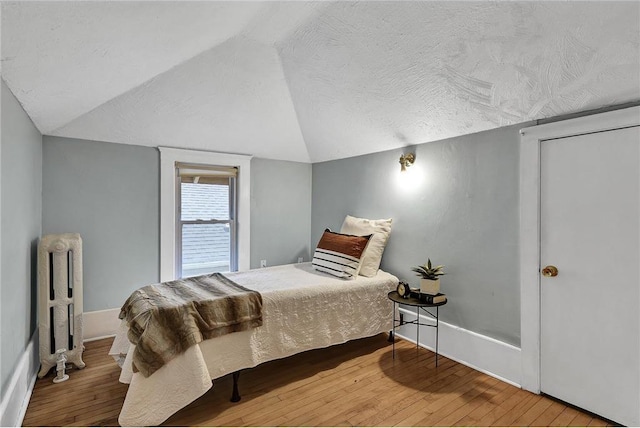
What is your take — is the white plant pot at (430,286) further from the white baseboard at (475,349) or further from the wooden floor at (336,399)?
the wooden floor at (336,399)

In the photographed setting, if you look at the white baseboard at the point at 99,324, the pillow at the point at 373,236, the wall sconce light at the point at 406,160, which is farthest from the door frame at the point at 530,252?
the white baseboard at the point at 99,324

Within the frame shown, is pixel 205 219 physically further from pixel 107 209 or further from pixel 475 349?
pixel 475 349

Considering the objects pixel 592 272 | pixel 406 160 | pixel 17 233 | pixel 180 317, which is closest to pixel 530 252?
pixel 592 272

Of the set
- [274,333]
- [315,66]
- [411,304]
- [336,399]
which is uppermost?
[315,66]

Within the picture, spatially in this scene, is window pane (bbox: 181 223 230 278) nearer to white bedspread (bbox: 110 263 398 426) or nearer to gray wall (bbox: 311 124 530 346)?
white bedspread (bbox: 110 263 398 426)

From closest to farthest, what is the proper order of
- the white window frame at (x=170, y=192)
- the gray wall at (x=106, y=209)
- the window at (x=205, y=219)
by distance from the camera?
the gray wall at (x=106, y=209) → the white window frame at (x=170, y=192) → the window at (x=205, y=219)

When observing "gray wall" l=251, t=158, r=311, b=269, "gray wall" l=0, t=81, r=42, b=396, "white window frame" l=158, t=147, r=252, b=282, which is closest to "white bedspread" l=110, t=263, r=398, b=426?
"gray wall" l=0, t=81, r=42, b=396

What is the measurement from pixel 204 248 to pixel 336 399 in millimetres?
2442

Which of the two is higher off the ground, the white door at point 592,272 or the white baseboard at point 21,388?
the white door at point 592,272

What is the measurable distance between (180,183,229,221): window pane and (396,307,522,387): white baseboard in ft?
8.26

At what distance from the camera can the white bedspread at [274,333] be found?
6.45 ft

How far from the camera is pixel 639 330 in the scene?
1.95 metres

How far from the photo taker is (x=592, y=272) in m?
2.13

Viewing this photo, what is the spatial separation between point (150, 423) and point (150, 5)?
2.24 metres
